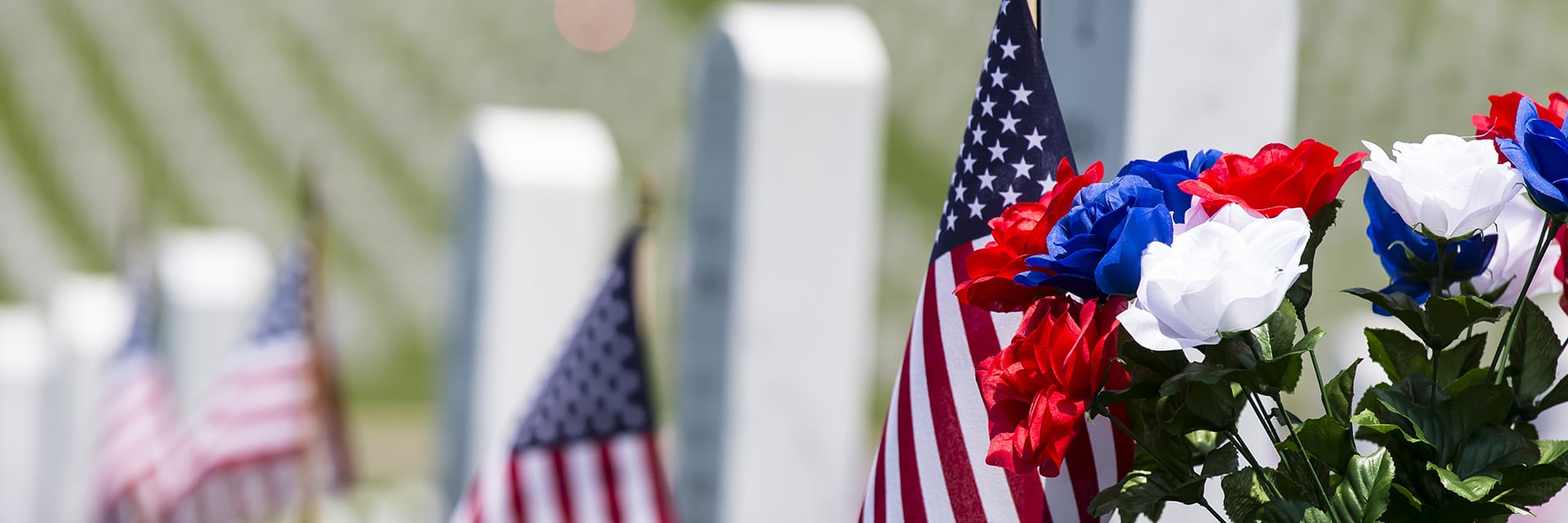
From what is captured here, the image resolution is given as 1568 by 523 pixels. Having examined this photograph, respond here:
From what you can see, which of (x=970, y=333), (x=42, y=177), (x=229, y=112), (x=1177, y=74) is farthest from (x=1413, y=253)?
(x=42, y=177)

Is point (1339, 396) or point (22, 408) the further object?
point (22, 408)

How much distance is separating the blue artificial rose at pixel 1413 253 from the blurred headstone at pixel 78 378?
15.5 ft

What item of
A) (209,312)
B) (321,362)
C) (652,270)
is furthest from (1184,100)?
(209,312)

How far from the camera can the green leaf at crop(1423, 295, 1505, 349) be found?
0.81 meters

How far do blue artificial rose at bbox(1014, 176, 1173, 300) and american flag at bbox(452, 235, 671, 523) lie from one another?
142cm

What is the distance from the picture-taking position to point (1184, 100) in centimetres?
137

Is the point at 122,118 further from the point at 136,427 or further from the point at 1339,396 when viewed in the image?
the point at 1339,396

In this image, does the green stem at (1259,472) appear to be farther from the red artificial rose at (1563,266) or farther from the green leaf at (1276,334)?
the red artificial rose at (1563,266)

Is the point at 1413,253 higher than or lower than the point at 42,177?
higher

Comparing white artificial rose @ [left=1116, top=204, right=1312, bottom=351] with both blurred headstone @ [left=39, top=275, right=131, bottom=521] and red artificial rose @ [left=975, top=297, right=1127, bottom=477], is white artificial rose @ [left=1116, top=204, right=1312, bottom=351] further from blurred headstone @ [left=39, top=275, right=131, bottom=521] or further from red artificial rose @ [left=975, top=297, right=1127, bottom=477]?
blurred headstone @ [left=39, top=275, right=131, bottom=521]

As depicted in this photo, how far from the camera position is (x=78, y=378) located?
522 centimetres

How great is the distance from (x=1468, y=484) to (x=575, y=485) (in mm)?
1565

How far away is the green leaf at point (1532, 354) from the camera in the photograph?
0.85m

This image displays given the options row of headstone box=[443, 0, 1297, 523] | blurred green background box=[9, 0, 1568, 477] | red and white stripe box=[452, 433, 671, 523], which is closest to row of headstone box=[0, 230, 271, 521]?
red and white stripe box=[452, 433, 671, 523]
